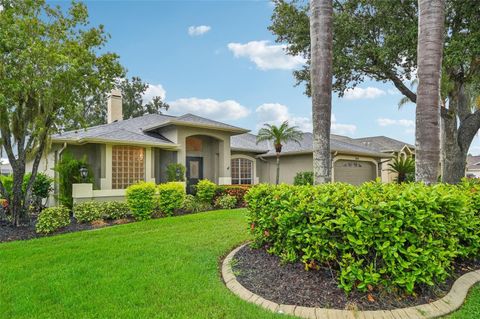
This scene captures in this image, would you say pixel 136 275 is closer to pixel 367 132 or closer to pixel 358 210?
pixel 358 210

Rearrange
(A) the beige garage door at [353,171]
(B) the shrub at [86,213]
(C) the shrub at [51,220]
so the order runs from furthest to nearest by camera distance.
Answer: (A) the beige garage door at [353,171]
(B) the shrub at [86,213]
(C) the shrub at [51,220]

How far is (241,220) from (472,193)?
5.99m

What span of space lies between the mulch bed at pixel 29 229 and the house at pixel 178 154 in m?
2.00

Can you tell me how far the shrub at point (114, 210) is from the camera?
10656 mm

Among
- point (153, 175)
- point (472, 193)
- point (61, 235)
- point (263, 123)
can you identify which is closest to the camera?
point (472, 193)

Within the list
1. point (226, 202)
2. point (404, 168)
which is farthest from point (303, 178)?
point (404, 168)

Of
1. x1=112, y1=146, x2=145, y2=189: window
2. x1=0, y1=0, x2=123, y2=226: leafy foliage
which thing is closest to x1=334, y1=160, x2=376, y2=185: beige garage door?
x1=112, y1=146, x2=145, y2=189: window

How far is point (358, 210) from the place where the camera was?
3838mm

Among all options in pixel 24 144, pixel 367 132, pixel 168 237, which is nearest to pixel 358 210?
pixel 168 237

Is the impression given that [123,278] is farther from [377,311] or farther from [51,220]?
[51,220]

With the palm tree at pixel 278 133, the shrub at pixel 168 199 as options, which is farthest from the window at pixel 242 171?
the shrub at pixel 168 199

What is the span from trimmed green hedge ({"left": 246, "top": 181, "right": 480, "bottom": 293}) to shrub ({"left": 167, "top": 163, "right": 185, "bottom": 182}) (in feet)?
33.1

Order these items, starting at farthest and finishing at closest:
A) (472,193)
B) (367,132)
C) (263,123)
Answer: (367,132)
(263,123)
(472,193)

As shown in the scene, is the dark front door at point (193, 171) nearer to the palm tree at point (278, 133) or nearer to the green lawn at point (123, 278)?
the palm tree at point (278, 133)
